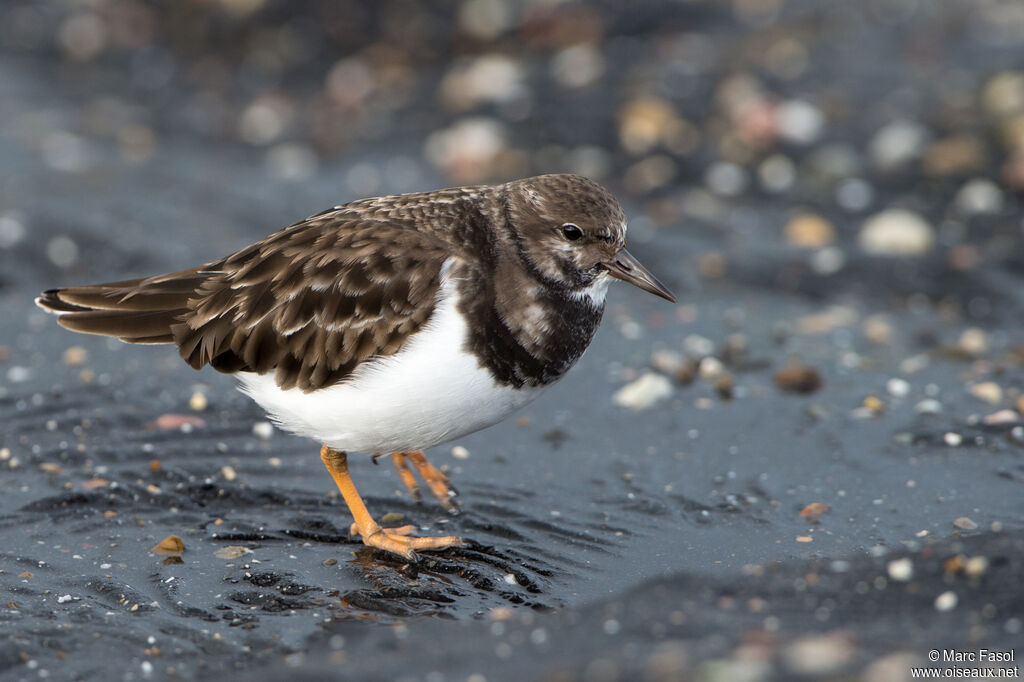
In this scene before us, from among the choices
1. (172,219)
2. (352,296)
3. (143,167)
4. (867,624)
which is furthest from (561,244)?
(143,167)

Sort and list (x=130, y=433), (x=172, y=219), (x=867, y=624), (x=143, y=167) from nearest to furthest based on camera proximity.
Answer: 1. (x=867, y=624)
2. (x=130, y=433)
3. (x=172, y=219)
4. (x=143, y=167)

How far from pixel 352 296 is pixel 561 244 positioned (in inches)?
31.4

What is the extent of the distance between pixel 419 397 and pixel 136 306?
1391mm

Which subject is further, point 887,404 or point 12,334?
Answer: point 12,334

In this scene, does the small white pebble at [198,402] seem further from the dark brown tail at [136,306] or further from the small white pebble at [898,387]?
the small white pebble at [898,387]

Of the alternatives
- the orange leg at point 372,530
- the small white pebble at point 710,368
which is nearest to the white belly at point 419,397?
the orange leg at point 372,530

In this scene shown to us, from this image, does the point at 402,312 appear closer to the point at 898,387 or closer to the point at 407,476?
the point at 407,476

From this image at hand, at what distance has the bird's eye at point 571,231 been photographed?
4.24 meters

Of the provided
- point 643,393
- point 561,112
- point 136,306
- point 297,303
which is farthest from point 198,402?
point 561,112

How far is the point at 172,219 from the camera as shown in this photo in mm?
7645

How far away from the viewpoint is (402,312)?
406cm

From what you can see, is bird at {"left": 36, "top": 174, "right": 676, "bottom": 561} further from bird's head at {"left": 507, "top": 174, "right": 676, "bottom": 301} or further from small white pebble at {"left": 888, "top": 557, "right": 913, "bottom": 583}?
small white pebble at {"left": 888, "top": 557, "right": 913, "bottom": 583}

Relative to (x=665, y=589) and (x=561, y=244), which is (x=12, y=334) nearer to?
(x=561, y=244)

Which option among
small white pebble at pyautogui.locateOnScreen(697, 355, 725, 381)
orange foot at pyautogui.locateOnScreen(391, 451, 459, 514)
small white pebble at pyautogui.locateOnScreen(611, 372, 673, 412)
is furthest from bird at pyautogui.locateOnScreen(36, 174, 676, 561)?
small white pebble at pyautogui.locateOnScreen(697, 355, 725, 381)
